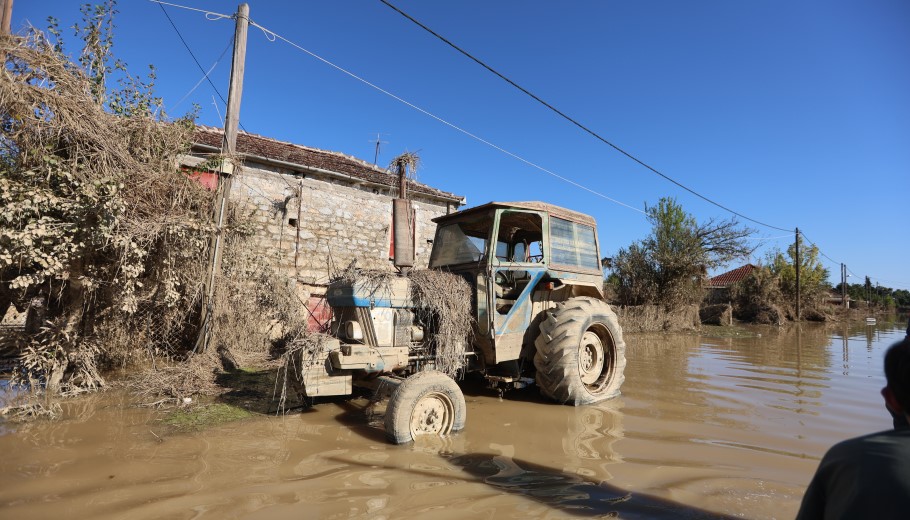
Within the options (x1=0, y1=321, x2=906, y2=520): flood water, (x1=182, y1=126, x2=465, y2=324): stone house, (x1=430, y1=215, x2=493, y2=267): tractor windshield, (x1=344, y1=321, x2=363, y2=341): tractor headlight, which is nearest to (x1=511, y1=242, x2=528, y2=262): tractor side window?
(x1=430, y1=215, x2=493, y2=267): tractor windshield

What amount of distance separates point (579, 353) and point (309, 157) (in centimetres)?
971

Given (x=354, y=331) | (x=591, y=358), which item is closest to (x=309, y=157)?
(x=354, y=331)

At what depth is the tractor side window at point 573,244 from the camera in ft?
18.9

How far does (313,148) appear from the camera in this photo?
45.7ft

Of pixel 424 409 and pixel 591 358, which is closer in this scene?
pixel 424 409

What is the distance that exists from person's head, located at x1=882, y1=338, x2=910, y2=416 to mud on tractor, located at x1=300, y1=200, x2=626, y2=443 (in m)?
3.05

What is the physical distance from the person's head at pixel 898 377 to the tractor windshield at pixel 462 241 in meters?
4.09

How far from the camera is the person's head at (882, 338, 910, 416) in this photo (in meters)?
1.23

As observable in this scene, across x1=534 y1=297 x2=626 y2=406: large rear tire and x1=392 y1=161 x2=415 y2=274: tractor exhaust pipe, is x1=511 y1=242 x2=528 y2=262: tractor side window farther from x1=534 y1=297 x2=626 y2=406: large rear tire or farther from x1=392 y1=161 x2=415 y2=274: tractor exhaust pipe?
x1=392 y1=161 x2=415 y2=274: tractor exhaust pipe

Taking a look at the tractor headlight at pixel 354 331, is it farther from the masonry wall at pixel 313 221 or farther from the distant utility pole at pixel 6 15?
the masonry wall at pixel 313 221

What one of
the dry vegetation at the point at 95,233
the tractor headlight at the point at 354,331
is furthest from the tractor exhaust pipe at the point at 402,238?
the dry vegetation at the point at 95,233

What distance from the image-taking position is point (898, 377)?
4.09 ft

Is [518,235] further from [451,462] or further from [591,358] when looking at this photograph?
[451,462]

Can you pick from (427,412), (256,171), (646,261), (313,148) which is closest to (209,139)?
(256,171)
